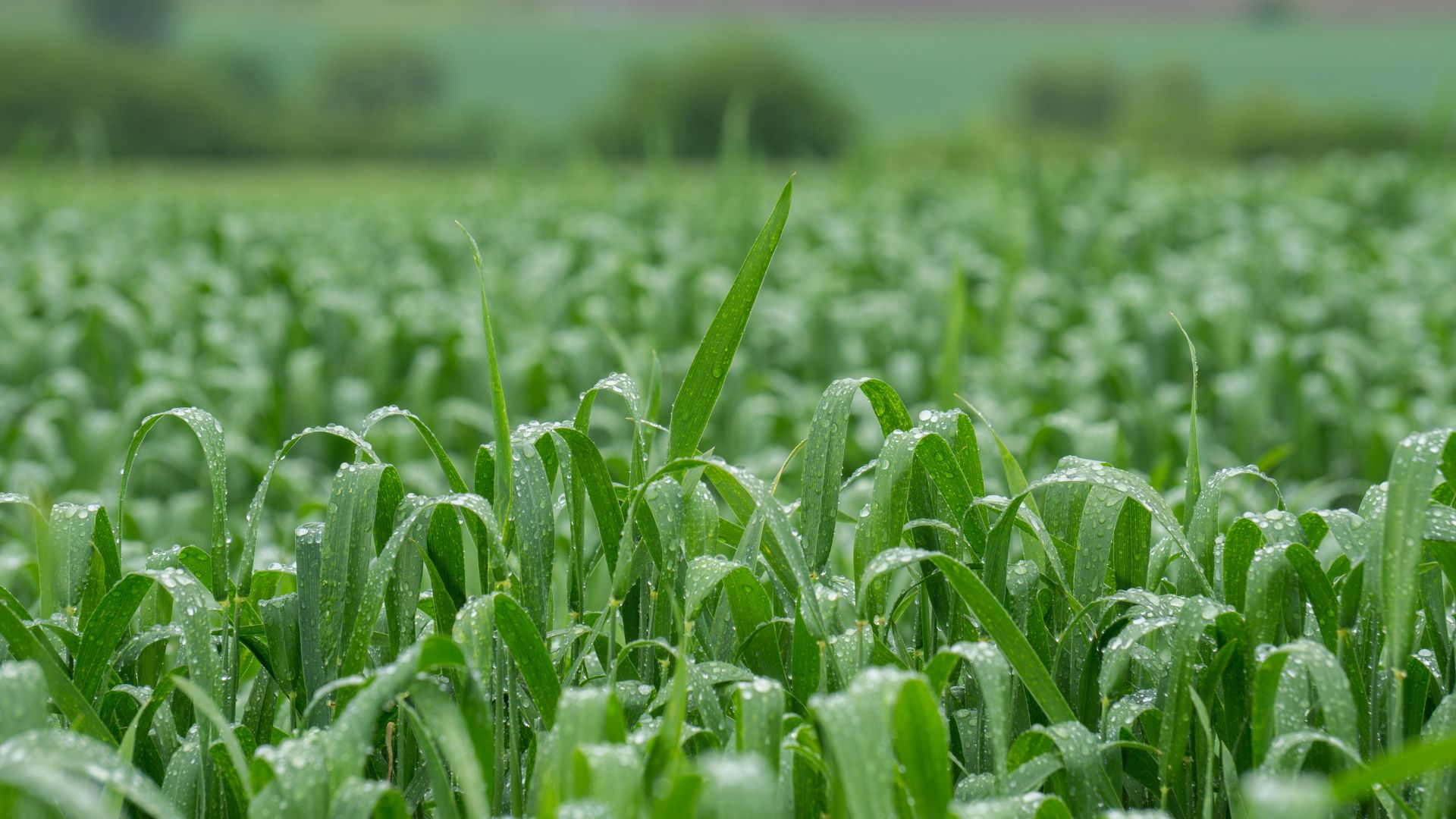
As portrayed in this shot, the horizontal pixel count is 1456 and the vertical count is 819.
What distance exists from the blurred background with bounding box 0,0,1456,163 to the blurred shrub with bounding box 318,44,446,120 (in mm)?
150

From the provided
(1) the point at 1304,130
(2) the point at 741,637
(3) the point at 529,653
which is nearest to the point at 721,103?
(1) the point at 1304,130

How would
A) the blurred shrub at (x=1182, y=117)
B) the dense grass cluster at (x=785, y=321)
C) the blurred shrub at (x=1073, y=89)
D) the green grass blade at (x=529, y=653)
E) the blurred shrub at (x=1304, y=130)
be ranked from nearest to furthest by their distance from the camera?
the green grass blade at (x=529, y=653), the dense grass cluster at (x=785, y=321), the blurred shrub at (x=1304, y=130), the blurred shrub at (x=1182, y=117), the blurred shrub at (x=1073, y=89)

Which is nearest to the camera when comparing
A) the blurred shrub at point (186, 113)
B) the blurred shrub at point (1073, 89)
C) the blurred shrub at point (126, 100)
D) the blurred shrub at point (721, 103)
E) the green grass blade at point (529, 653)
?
the green grass blade at point (529, 653)

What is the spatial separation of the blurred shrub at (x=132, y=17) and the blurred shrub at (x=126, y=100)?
21.6 m

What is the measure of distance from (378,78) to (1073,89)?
118 feet

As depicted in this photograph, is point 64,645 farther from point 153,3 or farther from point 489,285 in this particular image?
point 153,3

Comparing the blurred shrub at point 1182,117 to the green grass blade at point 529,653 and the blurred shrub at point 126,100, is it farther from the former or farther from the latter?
the blurred shrub at point 126,100

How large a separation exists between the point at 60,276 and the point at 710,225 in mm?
3096

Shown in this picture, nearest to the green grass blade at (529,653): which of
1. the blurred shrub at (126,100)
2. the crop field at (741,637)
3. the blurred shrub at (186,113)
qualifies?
the crop field at (741,637)

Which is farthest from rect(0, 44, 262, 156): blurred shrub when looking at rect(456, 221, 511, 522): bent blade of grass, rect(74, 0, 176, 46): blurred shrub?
rect(456, 221, 511, 522): bent blade of grass

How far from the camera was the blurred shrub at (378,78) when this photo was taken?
207ft

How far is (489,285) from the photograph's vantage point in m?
4.86

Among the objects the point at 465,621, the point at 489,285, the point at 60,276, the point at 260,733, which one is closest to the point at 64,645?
the point at 260,733

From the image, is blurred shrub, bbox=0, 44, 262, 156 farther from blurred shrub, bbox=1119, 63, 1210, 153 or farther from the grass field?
blurred shrub, bbox=1119, 63, 1210, 153
